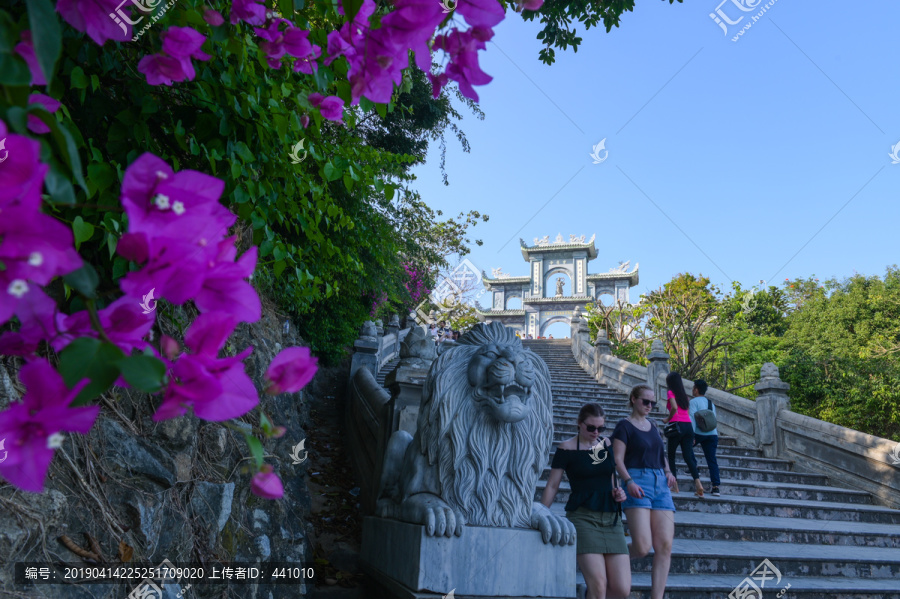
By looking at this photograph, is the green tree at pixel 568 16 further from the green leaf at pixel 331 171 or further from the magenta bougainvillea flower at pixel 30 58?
the magenta bougainvillea flower at pixel 30 58

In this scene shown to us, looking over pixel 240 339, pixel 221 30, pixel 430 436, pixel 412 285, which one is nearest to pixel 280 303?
pixel 240 339

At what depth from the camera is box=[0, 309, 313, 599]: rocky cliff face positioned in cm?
179

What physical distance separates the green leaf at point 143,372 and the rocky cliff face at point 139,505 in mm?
1017

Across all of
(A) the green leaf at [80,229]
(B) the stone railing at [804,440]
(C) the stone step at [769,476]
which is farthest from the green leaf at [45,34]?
(B) the stone railing at [804,440]

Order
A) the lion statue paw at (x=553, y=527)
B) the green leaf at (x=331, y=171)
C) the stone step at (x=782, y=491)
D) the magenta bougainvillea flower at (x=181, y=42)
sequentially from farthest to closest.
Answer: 1. the stone step at (x=782, y=491)
2. the lion statue paw at (x=553, y=527)
3. the green leaf at (x=331, y=171)
4. the magenta bougainvillea flower at (x=181, y=42)

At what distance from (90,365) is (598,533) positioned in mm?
3439

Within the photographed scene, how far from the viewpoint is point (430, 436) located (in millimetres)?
3355

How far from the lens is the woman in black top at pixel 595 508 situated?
3.38m

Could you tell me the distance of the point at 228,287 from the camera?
54 centimetres

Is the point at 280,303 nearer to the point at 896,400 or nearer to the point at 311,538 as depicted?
the point at 311,538

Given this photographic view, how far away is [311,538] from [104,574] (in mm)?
3272

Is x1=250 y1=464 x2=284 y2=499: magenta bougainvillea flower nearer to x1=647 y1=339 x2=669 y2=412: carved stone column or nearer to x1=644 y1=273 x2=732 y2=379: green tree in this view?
x1=647 y1=339 x2=669 y2=412: carved stone column

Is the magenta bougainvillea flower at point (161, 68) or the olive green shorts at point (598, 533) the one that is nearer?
the magenta bougainvillea flower at point (161, 68)

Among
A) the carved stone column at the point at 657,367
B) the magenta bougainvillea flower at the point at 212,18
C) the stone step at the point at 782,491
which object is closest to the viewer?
the magenta bougainvillea flower at the point at 212,18
